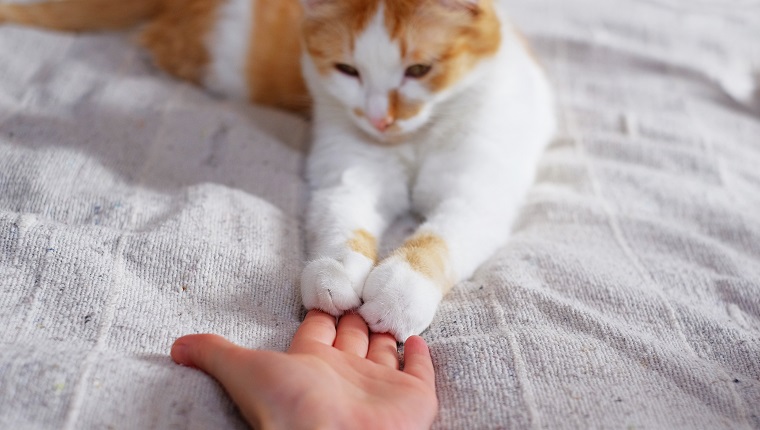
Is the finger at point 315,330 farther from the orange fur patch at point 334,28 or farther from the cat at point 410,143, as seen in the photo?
the orange fur patch at point 334,28

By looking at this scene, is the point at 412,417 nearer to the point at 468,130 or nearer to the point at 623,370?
the point at 623,370

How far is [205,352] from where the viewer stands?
0.89 meters

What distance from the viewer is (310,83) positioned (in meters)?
1.53

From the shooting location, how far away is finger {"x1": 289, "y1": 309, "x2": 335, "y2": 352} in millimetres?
950

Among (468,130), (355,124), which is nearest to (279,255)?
(355,124)

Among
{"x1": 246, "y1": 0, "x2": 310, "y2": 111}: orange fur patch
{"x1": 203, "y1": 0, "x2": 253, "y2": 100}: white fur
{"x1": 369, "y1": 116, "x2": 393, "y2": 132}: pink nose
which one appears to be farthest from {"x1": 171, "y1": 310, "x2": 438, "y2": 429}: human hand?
{"x1": 203, "y1": 0, "x2": 253, "y2": 100}: white fur

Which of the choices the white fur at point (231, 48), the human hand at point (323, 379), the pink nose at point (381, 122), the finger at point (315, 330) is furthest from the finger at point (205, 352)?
the white fur at point (231, 48)

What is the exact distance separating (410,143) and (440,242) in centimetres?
34

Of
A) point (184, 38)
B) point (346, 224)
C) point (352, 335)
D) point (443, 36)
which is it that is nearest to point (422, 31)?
point (443, 36)

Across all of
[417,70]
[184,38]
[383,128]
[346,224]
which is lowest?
[184,38]

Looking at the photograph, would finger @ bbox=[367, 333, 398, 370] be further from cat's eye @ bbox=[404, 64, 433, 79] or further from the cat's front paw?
cat's eye @ bbox=[404, 64, 433, 79]

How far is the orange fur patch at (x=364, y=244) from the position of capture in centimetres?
117

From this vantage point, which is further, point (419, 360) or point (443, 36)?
point (443, 36)

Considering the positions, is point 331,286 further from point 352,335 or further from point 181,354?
point 181,354
